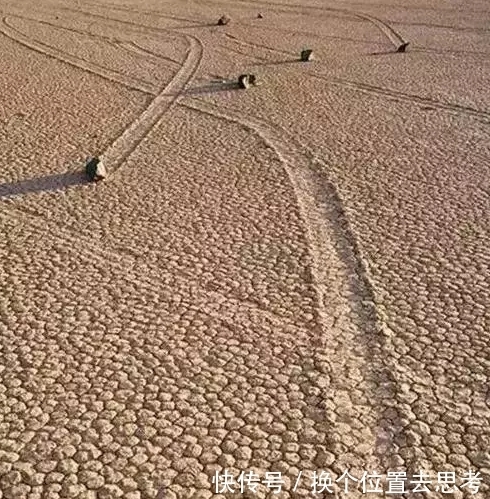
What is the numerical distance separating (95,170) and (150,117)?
6.61 ft

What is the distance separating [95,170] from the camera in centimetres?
640

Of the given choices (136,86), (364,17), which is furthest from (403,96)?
(364,17)

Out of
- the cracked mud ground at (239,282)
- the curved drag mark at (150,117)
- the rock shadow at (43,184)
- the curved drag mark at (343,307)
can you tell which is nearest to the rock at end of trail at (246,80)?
the cracked mud ground at (239,282)

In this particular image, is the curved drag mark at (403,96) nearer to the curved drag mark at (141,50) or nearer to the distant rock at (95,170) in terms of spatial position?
the curved drag mark at (141,50)

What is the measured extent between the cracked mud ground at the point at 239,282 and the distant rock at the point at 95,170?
0.29 feet

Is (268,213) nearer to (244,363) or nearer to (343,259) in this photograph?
(343,259)

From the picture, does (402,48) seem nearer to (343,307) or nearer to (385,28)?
(385,28)

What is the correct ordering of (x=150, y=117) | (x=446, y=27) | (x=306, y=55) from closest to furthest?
(x=150, y=117), (x=306, y=55), (x=446, y=27)

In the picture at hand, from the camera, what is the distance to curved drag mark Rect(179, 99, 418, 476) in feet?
11.7

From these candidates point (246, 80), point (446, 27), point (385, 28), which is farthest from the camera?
point (446, 27)

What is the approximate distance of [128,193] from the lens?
20.3 feet

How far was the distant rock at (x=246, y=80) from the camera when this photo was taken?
9.29 metres

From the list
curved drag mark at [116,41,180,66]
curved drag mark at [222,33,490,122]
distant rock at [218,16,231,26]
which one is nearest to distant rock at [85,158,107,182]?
curved drag mark at [222,33,490,122]

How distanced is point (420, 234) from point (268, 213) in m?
1.21
